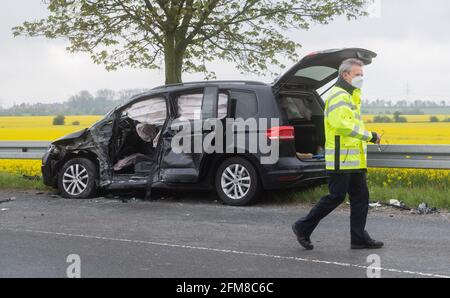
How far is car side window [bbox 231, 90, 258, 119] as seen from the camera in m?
10.1

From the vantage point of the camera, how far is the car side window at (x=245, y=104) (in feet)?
33.2

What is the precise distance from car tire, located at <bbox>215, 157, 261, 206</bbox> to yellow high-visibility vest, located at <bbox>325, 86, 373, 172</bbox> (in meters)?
3.20

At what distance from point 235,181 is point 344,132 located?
3629 millimetres

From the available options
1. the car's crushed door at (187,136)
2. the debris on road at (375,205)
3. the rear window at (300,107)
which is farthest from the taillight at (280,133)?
the debris on road at (375,205)

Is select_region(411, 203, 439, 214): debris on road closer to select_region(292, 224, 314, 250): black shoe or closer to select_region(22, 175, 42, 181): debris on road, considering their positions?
select_region(292, 224, 314, 250): black shoe

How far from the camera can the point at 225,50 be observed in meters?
19.2

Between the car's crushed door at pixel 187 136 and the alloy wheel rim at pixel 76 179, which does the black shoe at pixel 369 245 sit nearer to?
the car's crushed door at pixel 187 136

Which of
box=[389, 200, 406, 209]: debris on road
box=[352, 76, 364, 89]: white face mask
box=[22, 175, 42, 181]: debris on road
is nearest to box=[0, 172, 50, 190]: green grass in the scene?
box=[22, 175, 42, 181]: debris on road

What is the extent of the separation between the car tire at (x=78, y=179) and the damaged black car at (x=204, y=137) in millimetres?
15

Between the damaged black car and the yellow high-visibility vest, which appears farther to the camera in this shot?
the damaged black car

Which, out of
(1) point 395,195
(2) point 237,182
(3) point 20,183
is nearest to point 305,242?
(2) point 237,182

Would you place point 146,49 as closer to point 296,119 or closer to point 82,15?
point 82,15

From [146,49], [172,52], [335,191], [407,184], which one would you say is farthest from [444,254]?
[146,49]
